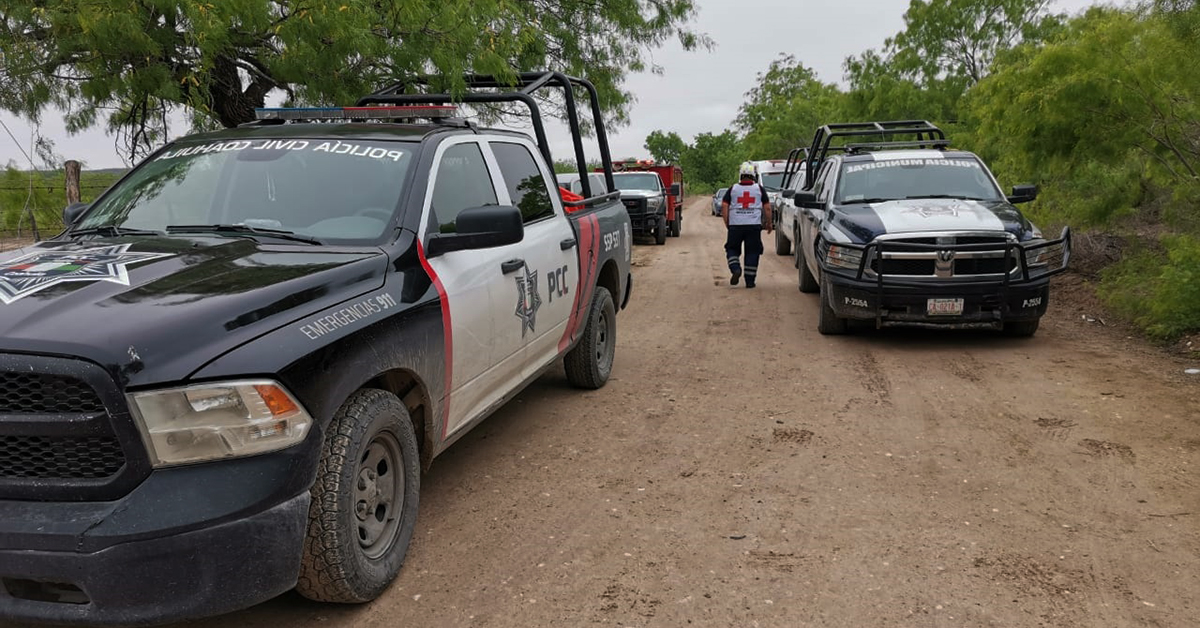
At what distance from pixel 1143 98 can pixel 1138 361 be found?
3546mm

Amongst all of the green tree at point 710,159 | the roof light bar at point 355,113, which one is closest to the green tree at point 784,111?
the green tree at point 710,159

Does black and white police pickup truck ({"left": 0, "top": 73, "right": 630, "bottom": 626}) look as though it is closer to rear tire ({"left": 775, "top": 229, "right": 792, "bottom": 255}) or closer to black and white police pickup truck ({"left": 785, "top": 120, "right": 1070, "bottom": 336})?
black and white police pickup truck ({"left": 785, "top": 120, "right": 1070, "bottom": 336})

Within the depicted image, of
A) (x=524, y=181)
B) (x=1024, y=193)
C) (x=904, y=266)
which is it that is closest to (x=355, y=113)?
(x=524, y=181)

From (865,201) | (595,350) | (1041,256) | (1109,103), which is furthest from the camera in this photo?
(1109,103)

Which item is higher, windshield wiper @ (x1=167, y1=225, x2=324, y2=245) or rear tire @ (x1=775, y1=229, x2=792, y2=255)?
windshield wiper @ (x1=167, y1=225, x2=324, y2=245)

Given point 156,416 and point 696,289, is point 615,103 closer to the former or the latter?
point 696,289

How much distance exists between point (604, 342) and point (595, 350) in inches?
14.2

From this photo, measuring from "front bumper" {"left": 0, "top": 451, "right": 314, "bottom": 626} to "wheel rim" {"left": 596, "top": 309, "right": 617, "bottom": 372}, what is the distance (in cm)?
411

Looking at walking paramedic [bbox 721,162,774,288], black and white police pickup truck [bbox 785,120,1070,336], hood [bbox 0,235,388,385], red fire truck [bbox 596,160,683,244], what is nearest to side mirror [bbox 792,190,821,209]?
black and white police pickup truck [bbox 785,120,1070,336]

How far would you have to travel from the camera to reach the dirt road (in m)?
3.39

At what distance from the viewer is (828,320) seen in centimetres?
863

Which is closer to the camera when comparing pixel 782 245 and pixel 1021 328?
pixel 1021 328

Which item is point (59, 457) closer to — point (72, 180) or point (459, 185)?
point (459, 185)

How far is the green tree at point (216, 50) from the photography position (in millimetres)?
6621
